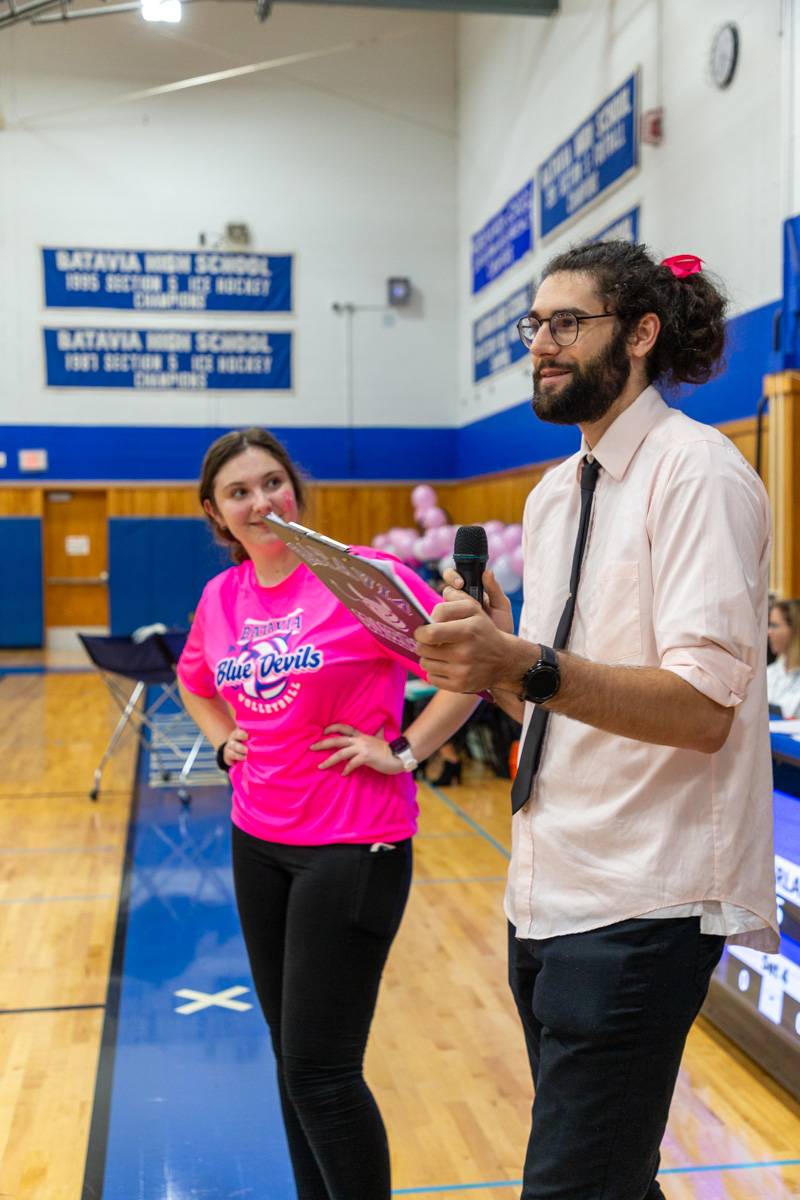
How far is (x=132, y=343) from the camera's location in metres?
14.4

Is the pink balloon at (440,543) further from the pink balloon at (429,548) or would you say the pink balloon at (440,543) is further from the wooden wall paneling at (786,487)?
the wooden wall paneling at (786,487)

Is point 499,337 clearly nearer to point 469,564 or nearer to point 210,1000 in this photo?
point 210,1000

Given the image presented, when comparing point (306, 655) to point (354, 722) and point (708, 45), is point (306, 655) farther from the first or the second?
point (708, 45)

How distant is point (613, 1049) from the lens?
1327mm

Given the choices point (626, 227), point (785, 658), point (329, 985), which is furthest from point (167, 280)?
point (329, 985)

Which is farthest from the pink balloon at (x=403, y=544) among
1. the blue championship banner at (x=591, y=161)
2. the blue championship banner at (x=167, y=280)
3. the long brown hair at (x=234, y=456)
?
the long brown hair at (x=234, y=456)

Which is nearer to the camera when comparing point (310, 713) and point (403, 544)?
point (310, 713)

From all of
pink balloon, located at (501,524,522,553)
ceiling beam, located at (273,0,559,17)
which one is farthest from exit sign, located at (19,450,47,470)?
pink balloon, located at (501,524,522,553)

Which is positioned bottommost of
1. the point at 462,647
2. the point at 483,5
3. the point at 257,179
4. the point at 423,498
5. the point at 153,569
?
the point at 153,569

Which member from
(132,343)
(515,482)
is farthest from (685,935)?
(132,343)

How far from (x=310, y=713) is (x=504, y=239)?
1125 cm

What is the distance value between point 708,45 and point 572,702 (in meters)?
7.31

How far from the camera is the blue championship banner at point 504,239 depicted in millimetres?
11555

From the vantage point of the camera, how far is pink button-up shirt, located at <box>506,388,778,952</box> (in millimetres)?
1260
